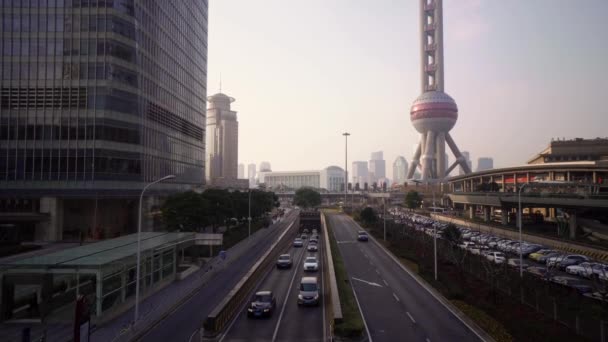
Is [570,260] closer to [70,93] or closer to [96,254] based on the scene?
[96,254]

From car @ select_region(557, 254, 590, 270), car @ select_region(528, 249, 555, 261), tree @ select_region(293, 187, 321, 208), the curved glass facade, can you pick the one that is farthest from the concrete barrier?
tree @ select_region(293, 187, 321, 208)

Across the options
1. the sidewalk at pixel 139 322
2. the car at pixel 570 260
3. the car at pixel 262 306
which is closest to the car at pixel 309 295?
the car at pixel 262 306

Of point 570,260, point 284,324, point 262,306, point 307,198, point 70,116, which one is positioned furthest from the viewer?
point 307,198

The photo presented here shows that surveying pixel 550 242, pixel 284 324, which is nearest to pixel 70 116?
pixel 284 324

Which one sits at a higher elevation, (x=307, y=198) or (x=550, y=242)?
(x=307, y=198)

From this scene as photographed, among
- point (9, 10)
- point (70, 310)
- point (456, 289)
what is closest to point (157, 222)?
point (9, 10)

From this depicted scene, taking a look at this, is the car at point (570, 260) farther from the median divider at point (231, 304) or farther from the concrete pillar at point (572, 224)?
the median divider at point (231, 304)
